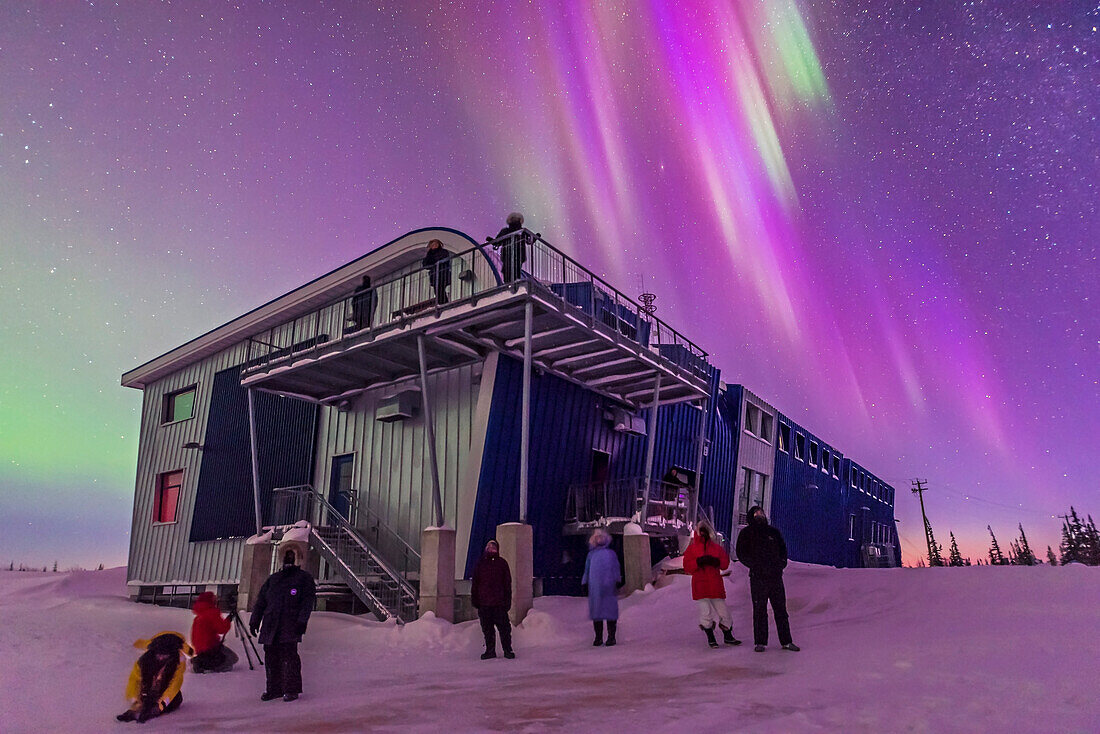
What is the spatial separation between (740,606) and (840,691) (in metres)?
6.24

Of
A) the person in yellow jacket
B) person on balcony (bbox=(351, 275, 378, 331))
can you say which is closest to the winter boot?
the person in yellow jacket

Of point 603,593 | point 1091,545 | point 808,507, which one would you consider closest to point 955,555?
point 1091,545

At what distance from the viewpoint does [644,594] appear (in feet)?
42.3

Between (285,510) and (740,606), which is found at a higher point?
(285,510)

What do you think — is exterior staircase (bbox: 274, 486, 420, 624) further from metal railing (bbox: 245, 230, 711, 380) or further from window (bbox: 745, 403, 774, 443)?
window (bbox: 745, 403, 774, 443)

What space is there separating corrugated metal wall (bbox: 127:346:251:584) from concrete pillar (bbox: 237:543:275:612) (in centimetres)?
417

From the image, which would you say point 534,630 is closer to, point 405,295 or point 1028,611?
point 1028,611

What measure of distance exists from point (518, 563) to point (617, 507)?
477 cm

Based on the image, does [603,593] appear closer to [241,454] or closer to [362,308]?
[362,308]

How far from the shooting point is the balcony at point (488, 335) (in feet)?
43.1

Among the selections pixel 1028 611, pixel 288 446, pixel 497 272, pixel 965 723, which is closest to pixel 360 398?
pixel 288 446

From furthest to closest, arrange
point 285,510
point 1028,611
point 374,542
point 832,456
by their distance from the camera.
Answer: point 832,456
point 285,510
point 374,542
point 1028,611

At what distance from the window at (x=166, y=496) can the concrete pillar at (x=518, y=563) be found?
15.4m

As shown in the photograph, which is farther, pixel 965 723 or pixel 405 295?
pixel 405 295
